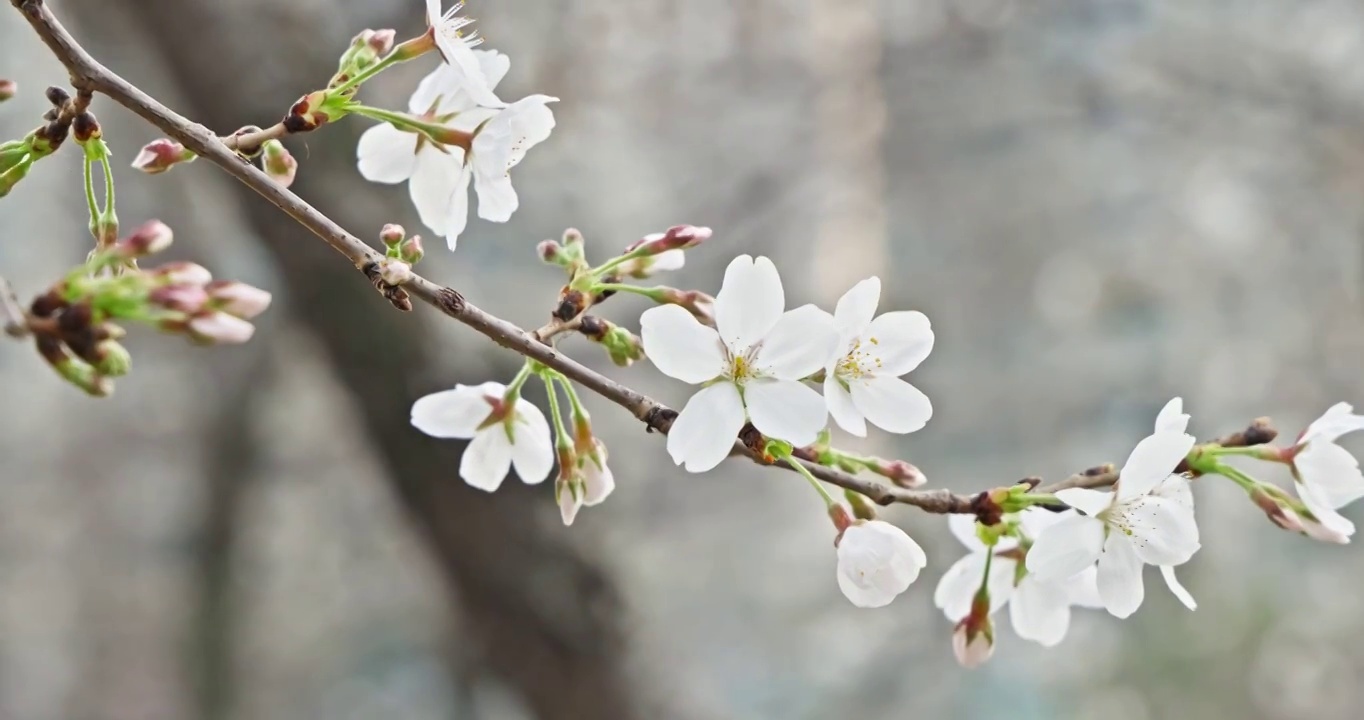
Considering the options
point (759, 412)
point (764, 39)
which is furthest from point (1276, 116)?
point (759, 412)

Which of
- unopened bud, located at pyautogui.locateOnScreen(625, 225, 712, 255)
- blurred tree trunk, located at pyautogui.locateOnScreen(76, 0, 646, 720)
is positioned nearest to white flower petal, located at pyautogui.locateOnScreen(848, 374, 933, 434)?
unopened bud, located at pyautogui.locateOnScreen(625, 225, 712, 255)

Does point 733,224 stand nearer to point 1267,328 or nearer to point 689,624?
point 689,624

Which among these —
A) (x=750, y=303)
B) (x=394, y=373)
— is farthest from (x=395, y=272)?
(x=394, y=373)

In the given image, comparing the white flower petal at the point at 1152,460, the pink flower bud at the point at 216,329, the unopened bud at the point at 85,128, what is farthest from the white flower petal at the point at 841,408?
the unopened bud at the point at 85,128

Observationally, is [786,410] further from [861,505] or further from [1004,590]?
[1004,590]

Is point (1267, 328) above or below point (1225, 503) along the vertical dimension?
above

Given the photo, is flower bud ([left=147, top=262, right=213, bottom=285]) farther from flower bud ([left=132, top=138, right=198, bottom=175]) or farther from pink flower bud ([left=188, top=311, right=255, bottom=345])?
flower bud ([left=132, top=138, right=198, bottom=175])
